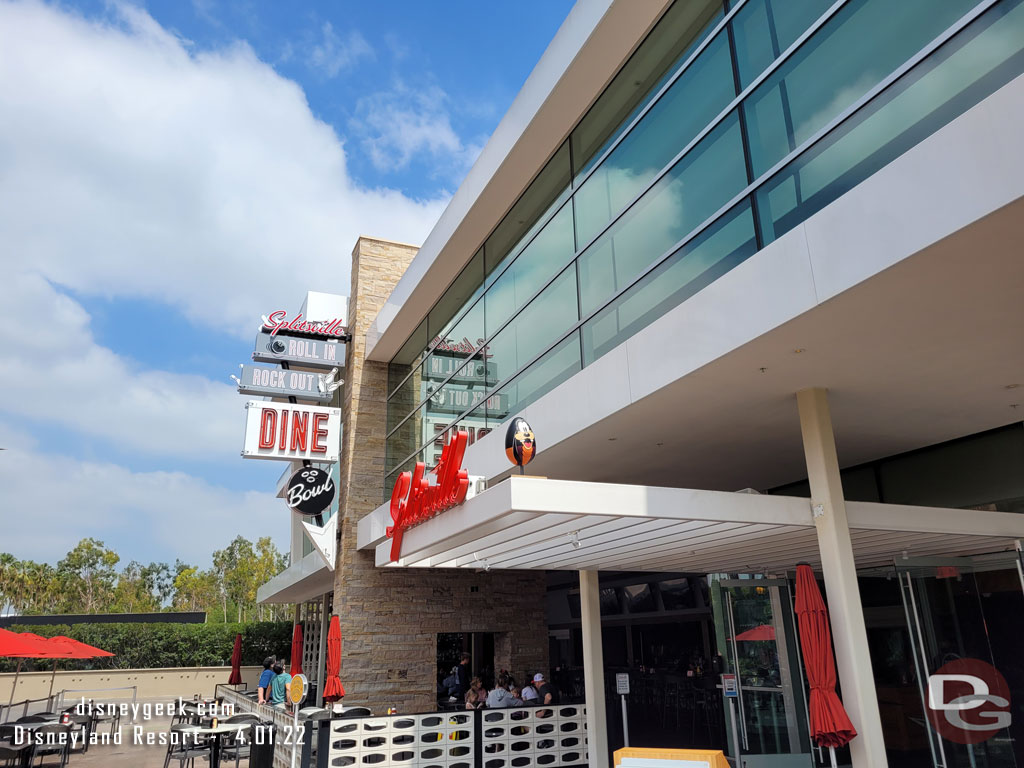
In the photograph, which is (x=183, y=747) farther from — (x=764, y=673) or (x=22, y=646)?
(x=764, y=673)

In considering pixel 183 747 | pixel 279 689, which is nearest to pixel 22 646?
pixel 183 747

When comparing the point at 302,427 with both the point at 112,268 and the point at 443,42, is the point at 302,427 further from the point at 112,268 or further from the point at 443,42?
the point at 112,268

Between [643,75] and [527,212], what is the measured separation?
3.89 meters

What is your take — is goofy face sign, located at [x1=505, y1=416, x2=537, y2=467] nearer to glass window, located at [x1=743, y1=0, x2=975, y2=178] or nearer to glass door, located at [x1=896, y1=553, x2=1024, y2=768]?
glass window, located at [x1=743, y1=0, x2=975, y2=178]

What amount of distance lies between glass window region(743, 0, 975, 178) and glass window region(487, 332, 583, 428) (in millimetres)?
4136

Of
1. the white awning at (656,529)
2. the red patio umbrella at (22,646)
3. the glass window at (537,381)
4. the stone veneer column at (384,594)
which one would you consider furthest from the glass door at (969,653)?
the red patio umbrella at (22,646)

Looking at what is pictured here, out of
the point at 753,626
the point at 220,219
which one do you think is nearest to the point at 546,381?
the point at 753,626

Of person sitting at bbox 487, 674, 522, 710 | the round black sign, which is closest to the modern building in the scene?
person sitting at bbox 487, 674, 522, 710

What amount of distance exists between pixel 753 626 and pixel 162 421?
120m

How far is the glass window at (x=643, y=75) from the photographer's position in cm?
923

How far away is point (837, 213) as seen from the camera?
→ 6.00 metres

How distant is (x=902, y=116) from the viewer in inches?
246

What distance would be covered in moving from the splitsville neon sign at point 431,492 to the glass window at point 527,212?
5.22 meters

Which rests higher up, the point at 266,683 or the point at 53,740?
the point at 266,683
